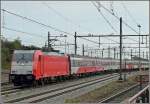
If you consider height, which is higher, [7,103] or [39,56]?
[39,56]

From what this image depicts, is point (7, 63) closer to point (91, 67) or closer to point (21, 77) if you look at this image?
point (91, 67)

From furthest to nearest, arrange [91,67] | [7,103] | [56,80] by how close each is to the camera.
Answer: [91,67] < [56,80] < [7,103]

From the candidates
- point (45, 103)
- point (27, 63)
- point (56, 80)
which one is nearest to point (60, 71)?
point (56, 80)

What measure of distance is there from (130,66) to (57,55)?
5107 cm

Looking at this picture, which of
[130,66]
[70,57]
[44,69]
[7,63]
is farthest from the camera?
[130,66]

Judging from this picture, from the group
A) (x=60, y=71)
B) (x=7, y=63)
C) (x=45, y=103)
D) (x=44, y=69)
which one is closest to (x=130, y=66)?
(x=7, y=63)

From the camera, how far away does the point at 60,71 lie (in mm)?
40000

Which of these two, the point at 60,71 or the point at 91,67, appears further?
the point at 91,67

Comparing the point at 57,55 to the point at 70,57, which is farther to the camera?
the point at 70,57

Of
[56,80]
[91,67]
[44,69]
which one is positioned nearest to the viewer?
[44,69]

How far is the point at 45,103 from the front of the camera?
20.5 metres

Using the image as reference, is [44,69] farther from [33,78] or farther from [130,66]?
[130,66]

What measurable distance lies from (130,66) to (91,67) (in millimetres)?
30489

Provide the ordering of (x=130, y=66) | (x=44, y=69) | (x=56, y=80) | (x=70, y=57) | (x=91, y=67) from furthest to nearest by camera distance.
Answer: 1. (x=130, y=66)
2. (x=91, y=67)
3. (x=70, y=57)
4. (x=56, y=80)
5. (x=44, y=69)
